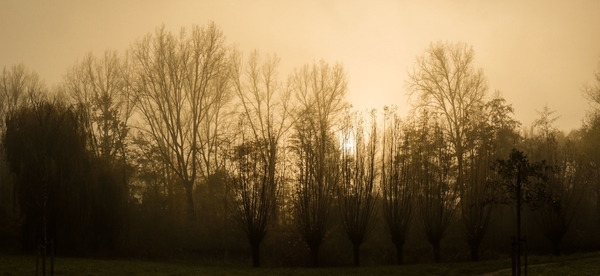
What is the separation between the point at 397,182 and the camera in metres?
33.8

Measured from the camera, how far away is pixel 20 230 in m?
34.3

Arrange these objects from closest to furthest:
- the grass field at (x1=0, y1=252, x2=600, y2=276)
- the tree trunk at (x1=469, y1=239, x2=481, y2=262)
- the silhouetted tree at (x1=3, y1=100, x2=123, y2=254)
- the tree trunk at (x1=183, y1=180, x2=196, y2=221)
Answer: the grass field at (x1=0, y1=252, x2=600, y2=276)
the silhouetted tree at (x1=3, y1=100, x2=123, y2=254)
the tree trunk at (x1=469, y1=239, x2=481, y2=262)
the tree trunk at (x1=183, y1=180, x2=196, y2=221)

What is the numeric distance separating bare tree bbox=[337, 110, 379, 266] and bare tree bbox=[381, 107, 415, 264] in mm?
729

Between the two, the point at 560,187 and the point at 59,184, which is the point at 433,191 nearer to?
the point at 560,187

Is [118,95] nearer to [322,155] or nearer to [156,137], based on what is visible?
[156,137]

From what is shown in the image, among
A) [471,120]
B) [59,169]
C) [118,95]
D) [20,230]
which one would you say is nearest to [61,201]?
[59,169]

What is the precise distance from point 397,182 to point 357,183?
2.50 metres

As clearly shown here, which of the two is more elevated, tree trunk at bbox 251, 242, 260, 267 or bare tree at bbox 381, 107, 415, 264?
bare tree at bbox 381, 107, 415, 264

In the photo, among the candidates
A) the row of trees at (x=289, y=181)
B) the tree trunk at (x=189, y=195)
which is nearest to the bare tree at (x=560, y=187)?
the row of trees at (x=289, y=181)

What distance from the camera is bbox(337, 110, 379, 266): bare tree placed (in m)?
32.7

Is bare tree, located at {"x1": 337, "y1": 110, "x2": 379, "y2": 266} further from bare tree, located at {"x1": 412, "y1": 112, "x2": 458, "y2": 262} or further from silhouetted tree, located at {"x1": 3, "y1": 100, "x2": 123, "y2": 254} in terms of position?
silhouetted tree, located at {"x1": 3, "y1": 100, "x2": 123, "y2": 254}

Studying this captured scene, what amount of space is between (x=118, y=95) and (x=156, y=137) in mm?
5387

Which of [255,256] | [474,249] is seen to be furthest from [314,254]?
[474,249]

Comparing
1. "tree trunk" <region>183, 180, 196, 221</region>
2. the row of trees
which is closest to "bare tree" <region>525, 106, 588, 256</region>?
the row of trees
